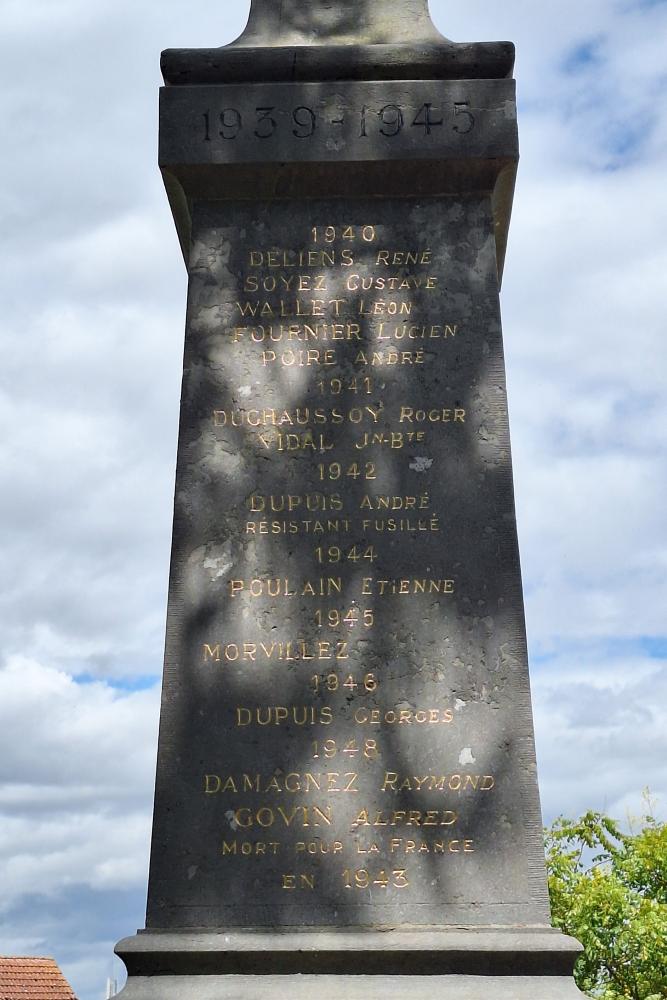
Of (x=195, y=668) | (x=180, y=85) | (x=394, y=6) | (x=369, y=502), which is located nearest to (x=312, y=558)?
(x=369, y=502)

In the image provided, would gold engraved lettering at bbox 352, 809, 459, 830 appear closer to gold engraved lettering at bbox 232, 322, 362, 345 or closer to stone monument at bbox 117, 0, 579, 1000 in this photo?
stone monument at bbox 117, 0, 579, 1000

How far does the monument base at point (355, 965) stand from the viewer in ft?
13.8

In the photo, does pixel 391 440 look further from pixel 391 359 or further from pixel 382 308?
pixel 382 308

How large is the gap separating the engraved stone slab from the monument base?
147 mm

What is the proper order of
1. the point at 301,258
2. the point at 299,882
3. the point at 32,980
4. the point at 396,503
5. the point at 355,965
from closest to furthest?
the point at 355,965 → the point at 299,882 → the point at 396,503 → the point at 301,258 → the point at 32,980

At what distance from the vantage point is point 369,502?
16.8 ft

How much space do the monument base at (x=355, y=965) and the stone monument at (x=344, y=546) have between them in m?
0.01

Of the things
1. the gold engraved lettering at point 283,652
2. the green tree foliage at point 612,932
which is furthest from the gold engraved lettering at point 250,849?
the green tree foliage at point 612,932

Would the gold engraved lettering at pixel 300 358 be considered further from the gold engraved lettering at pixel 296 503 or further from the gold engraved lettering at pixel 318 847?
the gold engraved lettering at pixel 318 847

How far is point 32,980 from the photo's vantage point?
2431 centimetres

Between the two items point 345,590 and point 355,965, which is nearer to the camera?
point 355,965

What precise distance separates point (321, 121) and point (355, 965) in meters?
3.82

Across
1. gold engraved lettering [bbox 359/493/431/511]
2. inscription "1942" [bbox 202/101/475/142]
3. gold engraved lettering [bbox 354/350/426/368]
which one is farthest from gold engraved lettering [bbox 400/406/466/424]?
inscription "1942" [bbox 202/101/475/142]

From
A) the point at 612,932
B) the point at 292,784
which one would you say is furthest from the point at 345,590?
the point at 612,932
